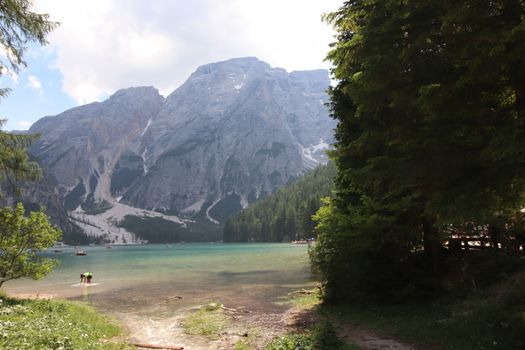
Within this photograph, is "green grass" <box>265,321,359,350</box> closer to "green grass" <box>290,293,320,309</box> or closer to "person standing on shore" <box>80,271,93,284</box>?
"green grass" <box>290,293,320,309</box>

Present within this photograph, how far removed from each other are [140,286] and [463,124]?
1472 inches

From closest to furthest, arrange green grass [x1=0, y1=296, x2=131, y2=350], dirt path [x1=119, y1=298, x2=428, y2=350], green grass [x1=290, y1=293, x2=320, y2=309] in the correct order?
green grass [x1=0, y1=296, x2=131, y2=350] < dirt path [x1=119, y1=298, x2=428, y2=350] < green grass [x1=290, y1=293, x2=320, y2=309]

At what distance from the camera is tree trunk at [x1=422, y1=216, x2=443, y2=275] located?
56.3 ft

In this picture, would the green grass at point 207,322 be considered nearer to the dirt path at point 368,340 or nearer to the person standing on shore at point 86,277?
the dirt path at point 368,340

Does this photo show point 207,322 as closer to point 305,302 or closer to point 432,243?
point 305,302

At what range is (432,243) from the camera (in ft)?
59.6

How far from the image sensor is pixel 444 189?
10.6 metres

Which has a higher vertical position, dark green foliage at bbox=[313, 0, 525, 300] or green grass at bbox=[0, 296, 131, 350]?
dark green foliage at bbox=[313, 0, 525, 300]

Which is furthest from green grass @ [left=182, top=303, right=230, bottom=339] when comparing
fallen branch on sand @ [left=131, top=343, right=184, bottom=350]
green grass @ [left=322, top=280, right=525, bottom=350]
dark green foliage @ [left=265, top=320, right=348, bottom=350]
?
green grass @ [left=322, top=280, right=525, bottom=350]

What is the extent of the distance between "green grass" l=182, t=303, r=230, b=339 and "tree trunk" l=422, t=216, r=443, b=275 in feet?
34.2

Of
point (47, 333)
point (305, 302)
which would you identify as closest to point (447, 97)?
point (47, 333)

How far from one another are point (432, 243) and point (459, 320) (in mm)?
5440

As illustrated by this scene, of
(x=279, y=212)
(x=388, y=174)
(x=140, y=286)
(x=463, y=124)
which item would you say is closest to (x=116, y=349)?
(x=388, y=174)

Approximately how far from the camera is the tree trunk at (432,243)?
17.2 m
